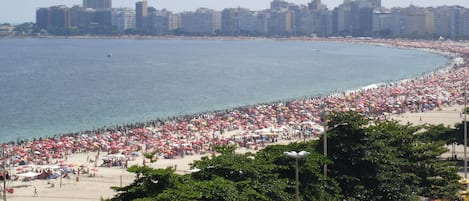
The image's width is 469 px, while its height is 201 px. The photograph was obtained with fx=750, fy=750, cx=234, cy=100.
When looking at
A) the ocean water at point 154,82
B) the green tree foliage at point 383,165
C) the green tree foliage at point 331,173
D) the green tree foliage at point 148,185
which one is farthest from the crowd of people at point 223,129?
the green tree foliage at point 148,185

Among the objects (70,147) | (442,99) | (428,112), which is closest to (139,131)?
(70,147)

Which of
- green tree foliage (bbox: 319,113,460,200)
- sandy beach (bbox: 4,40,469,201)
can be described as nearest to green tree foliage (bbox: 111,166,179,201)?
green tree foliage (bbox: 319,113,460,200)

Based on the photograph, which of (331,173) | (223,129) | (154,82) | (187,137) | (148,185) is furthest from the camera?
(154,82)

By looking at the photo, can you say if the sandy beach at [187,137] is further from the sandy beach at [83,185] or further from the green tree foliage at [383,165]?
the green tree foliage at [383,165]

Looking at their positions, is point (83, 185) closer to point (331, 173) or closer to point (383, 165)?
point (331, 173)

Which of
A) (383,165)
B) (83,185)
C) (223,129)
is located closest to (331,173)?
(383,165)

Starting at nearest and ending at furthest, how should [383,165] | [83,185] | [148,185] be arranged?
1. [148,185]
2. [383,165]
3. [83,185]

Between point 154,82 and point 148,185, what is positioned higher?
point 148,185
